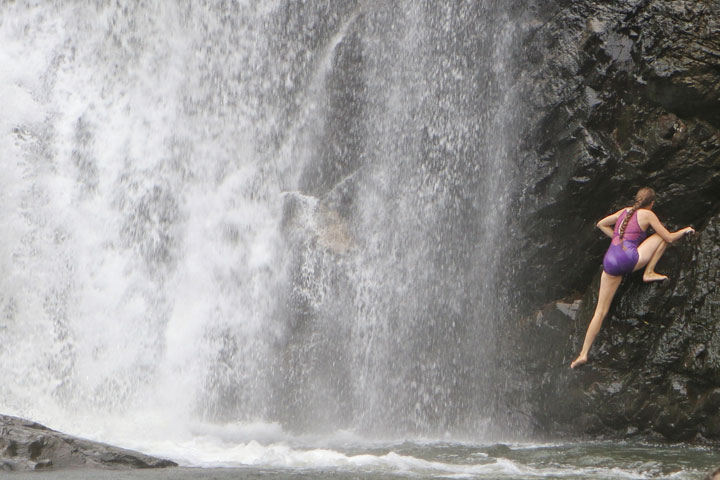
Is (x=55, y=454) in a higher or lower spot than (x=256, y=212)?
lower

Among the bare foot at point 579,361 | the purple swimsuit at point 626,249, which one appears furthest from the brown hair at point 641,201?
the bare foot at point 579,361

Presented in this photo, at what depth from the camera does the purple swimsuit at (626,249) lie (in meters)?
10.2

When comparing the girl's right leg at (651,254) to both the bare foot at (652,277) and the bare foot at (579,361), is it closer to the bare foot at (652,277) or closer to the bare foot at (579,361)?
the bare foot at (652,277)

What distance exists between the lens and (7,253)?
1374cm

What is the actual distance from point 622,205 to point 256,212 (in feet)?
18.8

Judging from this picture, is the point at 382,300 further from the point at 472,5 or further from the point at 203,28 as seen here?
the point at 203,28

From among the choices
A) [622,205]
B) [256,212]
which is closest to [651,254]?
[622,205]

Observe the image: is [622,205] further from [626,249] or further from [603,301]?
[603,301]

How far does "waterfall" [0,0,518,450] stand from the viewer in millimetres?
12102

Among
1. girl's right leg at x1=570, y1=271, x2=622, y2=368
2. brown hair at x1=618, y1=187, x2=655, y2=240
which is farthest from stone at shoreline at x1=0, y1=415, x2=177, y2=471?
brown hair at x1=618, y1=187, x2=655, y2=240

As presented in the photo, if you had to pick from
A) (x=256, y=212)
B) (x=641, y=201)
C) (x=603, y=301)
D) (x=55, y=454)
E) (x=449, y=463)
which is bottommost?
(x=55, y=454)

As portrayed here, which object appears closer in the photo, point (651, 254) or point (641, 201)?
point (641, 201)

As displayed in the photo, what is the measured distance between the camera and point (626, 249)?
10.2m

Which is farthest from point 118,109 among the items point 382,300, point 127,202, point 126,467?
point 126,467
